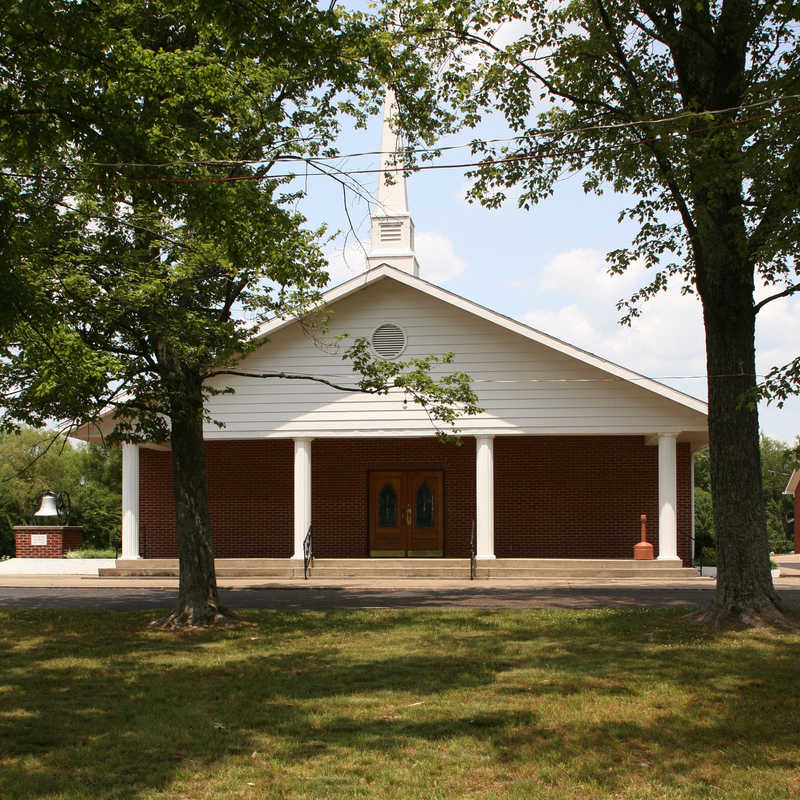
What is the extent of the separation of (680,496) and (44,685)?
20015 mm

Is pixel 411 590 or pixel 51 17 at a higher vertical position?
pixel 51 17

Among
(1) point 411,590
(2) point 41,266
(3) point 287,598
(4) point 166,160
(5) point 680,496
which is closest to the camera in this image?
(4) point 166,160

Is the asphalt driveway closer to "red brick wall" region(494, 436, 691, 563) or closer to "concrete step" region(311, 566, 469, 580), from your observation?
"concrete step" region(311, 566, 469, 580)

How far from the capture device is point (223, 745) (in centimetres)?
765

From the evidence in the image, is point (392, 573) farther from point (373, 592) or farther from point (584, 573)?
point (584, 573)

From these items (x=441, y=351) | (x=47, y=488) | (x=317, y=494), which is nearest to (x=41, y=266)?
(x=441, y=351)

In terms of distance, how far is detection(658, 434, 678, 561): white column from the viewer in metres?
23.9

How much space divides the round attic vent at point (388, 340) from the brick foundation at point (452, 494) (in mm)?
3010

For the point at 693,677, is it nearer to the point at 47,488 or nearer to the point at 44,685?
the point at 44,685

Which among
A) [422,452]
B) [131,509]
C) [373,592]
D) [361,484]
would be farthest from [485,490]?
[131,509]

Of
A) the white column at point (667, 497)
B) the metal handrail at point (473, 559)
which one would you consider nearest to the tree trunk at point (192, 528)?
the metal handrail at point (473, 559)

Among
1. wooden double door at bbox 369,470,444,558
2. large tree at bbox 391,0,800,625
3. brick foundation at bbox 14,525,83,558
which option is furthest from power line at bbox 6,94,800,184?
brick foundation at bbox 14,525,83,558

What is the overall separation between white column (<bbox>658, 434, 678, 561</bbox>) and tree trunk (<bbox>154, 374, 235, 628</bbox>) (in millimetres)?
12247

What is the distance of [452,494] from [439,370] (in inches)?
172
